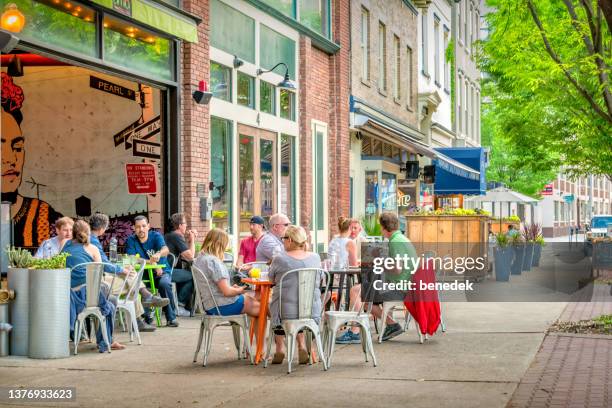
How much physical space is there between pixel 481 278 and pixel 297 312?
13.3 metres

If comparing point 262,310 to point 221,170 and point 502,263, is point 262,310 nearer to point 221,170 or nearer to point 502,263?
point 221,170

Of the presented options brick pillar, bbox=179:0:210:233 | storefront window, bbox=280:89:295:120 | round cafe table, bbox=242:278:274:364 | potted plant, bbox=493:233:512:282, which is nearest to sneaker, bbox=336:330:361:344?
round cafe table, bbox=242:278:274:364

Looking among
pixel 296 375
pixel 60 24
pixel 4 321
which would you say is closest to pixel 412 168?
pixel 60 24

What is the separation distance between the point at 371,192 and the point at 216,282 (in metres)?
17.2

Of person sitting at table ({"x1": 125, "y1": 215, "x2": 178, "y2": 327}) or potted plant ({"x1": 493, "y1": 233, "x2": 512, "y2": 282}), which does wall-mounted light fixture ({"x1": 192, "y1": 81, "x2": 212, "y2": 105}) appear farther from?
potted plant ({"x1": 493, "y1": 233, "x2": 512, "y2": 282})

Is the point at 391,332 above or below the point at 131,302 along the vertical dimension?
below

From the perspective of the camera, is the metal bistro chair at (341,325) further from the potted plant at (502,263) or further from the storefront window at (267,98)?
the potted plant at (502,263)

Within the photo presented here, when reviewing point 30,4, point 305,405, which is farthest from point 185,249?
point 305,405

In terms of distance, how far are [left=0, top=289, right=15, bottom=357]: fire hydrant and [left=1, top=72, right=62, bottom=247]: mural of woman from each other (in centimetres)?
605

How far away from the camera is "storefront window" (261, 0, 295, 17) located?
19.1 m

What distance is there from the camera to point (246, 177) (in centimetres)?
1802

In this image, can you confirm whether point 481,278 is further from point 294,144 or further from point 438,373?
point 438,373

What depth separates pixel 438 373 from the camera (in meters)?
9.12

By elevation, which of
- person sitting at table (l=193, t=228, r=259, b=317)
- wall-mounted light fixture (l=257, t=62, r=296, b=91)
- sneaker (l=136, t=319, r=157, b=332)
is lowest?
sneaker (l=136, t=319, r=157, b=332)
